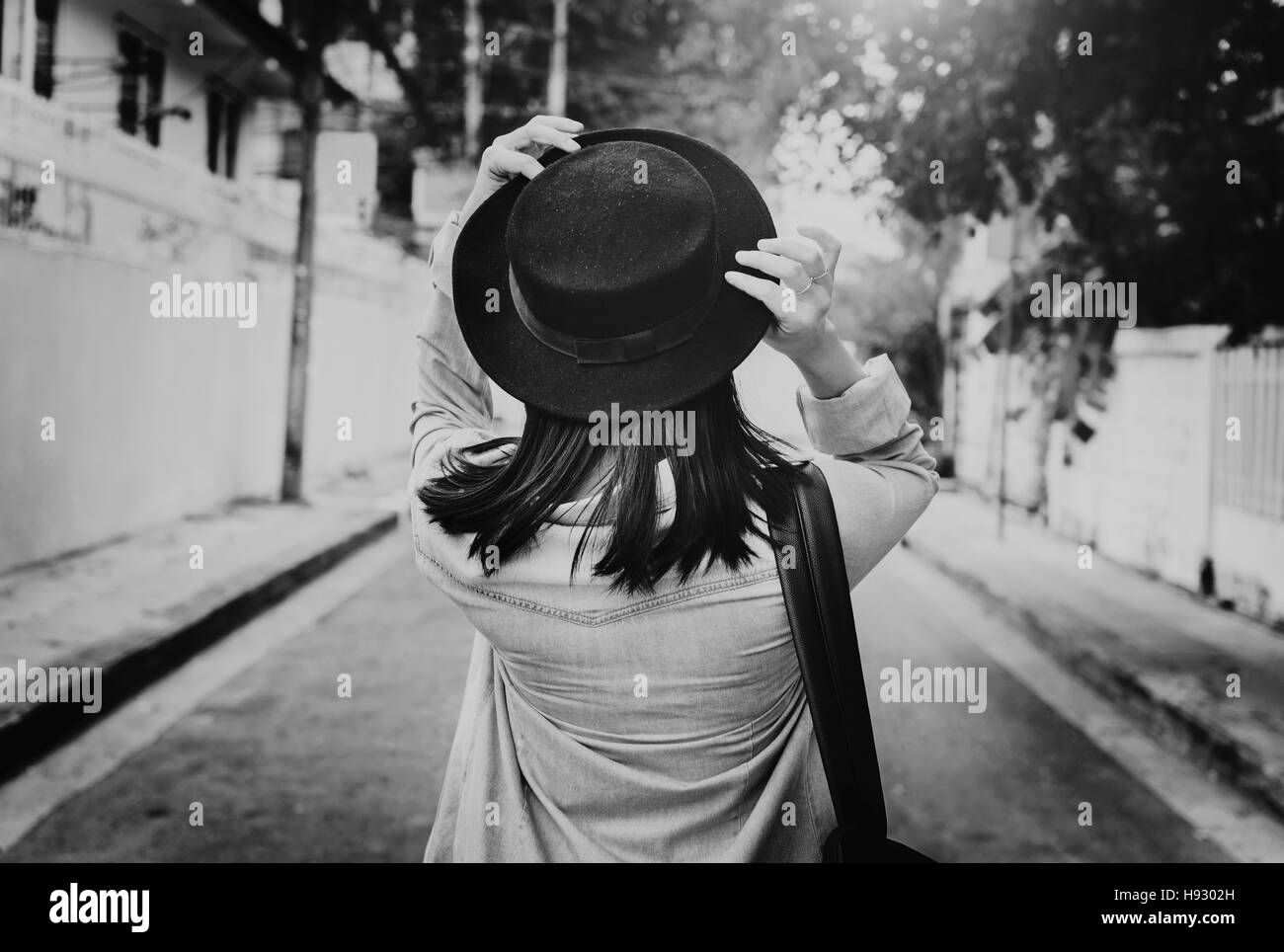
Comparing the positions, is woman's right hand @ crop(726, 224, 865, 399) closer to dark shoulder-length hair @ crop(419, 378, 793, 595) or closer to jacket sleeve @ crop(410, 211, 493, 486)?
dark shoulder-length hair @ crop(419, 378, 793, 595)

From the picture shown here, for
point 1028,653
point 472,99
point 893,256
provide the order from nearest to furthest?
point 1028,653, point 472,99, point 893,256

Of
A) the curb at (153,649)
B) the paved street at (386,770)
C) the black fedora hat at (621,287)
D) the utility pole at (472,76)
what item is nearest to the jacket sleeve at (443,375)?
the black fedora hat at (621,287)

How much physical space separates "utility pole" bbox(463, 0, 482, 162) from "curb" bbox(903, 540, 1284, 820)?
1241cm

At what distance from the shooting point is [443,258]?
156 cm

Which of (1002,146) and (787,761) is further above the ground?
(1002,146)

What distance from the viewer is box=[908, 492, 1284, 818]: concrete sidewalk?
4859mm

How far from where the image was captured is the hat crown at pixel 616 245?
1311 mm

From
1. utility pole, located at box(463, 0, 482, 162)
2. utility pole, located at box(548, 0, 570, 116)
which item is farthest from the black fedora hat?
utility pole, located at box(548, 0, 570, 116)

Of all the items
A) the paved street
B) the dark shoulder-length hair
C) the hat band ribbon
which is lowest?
the paved street

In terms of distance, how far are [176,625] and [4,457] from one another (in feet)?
6.98

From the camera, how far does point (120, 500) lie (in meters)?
9.35

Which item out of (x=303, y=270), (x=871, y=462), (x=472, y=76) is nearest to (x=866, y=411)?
(x=871, y=462)
